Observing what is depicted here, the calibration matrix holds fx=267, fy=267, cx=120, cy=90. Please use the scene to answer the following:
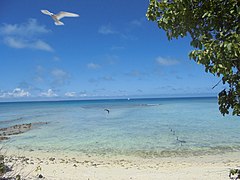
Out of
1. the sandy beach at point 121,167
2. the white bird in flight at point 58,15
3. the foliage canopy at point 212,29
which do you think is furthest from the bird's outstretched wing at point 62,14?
the sandy beach at point 121,167

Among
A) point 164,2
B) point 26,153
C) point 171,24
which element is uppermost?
point 164,2

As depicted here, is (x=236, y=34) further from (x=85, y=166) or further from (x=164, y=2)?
(x=85, y=166)

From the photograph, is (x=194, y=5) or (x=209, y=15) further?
(x=194, y=5)

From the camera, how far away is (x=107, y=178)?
474 inches

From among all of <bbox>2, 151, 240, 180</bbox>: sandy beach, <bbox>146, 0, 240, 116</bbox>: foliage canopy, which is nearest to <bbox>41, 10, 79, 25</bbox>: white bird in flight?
<bbox>146, 0, 240, 116</bbox>: foliage canopy

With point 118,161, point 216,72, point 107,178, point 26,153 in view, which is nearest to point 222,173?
point 107,178

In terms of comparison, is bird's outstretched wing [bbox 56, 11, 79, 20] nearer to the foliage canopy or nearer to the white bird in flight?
the white bird in flight

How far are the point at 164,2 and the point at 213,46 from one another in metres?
1.13

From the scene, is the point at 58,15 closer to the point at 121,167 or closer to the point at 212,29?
the point at 212,29

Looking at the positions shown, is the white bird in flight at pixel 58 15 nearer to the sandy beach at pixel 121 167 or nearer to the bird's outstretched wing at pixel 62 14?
the bird's outstretched wing at pixel 62 14

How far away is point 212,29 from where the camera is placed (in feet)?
13.3

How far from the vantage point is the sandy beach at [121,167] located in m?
12.1

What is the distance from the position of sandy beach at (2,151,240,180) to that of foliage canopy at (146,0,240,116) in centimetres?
Result: 801

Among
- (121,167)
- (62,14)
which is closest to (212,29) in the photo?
(62,14)
